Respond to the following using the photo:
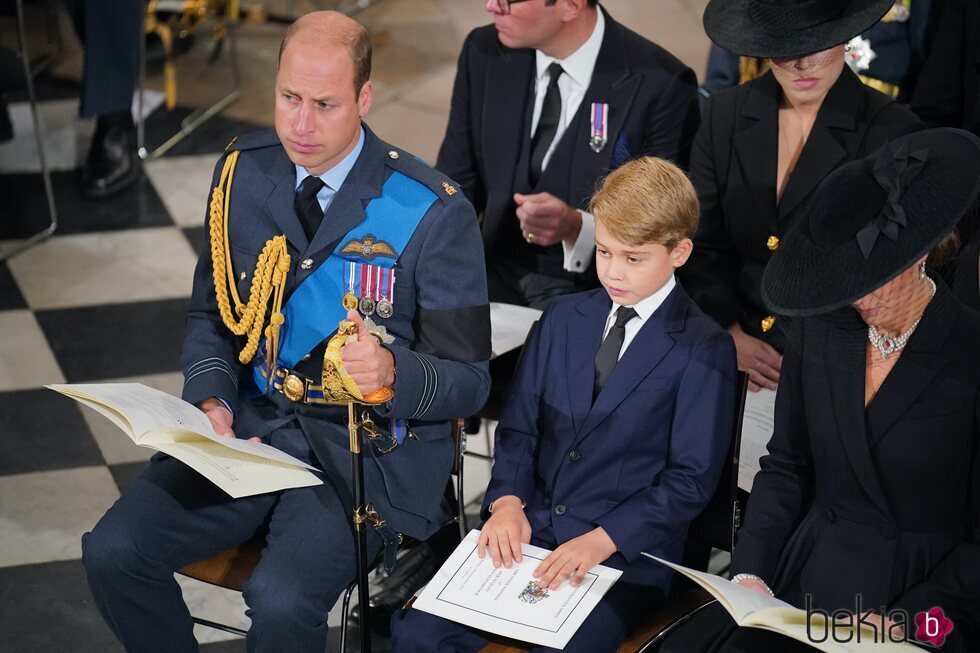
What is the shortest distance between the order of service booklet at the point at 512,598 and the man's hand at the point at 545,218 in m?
0.90

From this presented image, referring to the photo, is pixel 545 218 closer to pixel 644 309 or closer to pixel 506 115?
pixel 506 115

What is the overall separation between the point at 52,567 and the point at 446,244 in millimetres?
1446

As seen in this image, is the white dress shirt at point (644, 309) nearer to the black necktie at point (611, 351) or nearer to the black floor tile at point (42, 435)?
the black necktie at point (611, 351)

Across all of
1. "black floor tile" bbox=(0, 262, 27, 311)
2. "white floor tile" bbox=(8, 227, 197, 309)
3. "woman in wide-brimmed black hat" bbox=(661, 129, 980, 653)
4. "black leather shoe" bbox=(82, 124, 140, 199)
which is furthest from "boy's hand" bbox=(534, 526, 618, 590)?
"black leather shoe" bbox=(82, 124, 140, 199)

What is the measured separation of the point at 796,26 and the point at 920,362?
0.98 meters

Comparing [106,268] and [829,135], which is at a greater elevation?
[829,135]

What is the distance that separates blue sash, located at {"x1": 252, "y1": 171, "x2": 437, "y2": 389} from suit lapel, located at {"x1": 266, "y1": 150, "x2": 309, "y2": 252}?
0.09 m

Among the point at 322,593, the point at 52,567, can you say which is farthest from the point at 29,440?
the point at 322,593

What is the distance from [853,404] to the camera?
238cm

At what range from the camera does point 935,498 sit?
2.35 metres

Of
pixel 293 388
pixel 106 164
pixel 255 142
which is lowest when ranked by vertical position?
pixel 106 164

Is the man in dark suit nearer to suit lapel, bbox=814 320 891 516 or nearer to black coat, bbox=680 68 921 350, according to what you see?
black coat, bbox=680 68 921 350

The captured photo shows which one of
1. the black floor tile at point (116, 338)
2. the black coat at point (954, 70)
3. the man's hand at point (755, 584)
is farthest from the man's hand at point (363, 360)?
the black coat at point (954, 70)

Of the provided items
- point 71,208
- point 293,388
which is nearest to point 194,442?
point 293,388
